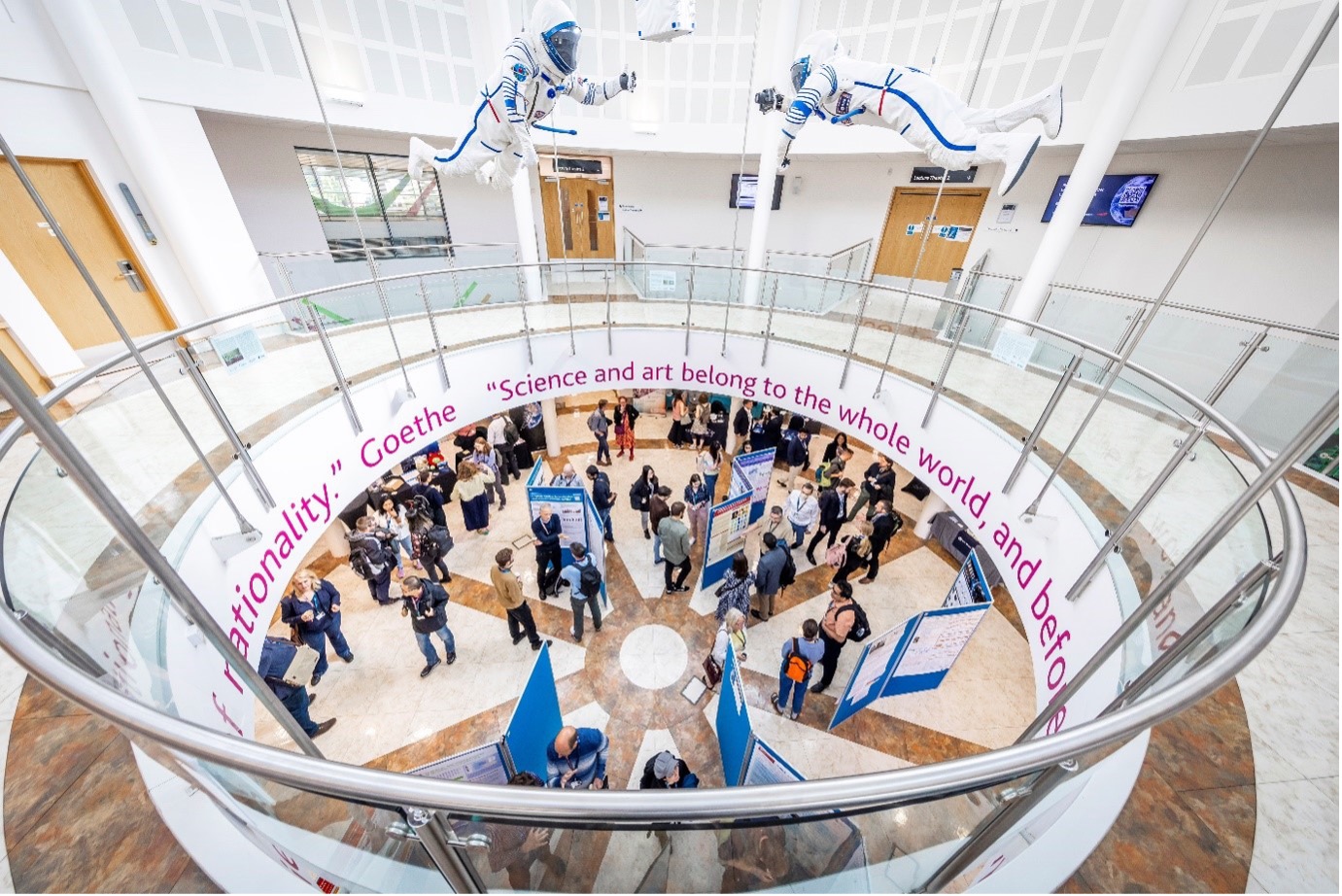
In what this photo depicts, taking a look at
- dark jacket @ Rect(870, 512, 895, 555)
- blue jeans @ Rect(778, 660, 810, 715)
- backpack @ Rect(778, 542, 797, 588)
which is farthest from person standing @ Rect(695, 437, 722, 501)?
blue jeans @ Rect(778, 660, 810, 715)

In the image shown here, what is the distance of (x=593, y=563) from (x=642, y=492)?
5.53 ft

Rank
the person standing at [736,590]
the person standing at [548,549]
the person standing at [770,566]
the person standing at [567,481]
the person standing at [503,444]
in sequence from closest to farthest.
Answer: the person standing at [770,566] < the person standing at [736,590] < the person standing at [548,549] < the person standing at [567,481] < the person standing at [503,444]

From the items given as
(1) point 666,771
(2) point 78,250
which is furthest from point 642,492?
(2) point 78,250

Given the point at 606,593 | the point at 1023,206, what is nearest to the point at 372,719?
the point at 606,593

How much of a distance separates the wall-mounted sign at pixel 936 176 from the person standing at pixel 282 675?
1235 centimetres

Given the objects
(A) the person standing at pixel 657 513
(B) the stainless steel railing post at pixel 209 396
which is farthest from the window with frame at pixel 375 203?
(B) the stainless steel railing post at pixel 209 396

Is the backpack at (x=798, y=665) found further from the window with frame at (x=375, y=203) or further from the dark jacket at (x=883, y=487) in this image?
the window with frame at (x=375, y=203)

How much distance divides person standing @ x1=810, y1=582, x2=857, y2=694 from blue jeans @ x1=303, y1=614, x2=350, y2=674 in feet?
15.2

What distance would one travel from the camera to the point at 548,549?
554cm

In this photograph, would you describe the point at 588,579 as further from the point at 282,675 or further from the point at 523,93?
the point at 523,93

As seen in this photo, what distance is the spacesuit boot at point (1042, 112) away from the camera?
327 cm

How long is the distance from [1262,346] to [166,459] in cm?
935

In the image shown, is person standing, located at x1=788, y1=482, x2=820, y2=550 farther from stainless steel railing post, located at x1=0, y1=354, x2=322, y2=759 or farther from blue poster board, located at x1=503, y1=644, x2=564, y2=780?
stainless steel railing post, located at x1=0, y1=354, x2=322, y2=759

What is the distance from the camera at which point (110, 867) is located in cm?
169
